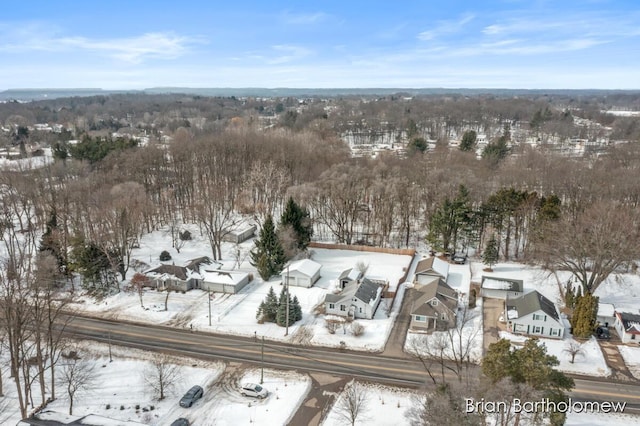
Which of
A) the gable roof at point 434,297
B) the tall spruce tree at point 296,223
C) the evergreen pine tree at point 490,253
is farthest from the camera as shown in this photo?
the tall spruce tree at point 296,223

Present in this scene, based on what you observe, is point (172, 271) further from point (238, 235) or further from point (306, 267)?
point (238, 235)

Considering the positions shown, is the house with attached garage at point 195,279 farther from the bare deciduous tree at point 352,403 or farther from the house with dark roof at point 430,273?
the bare deciduous tree at point 352,403

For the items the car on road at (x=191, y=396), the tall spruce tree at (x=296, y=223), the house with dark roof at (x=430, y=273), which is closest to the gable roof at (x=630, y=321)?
the house with dark roof at (x=430, y=273)

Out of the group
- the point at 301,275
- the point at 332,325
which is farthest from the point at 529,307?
the point at 301,275

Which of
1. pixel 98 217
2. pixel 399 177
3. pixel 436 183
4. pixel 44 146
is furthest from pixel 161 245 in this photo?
pixel 44 146

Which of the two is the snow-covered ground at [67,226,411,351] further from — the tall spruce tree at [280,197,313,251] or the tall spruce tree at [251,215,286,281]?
the tall spruce tree at [280,197,313,251]

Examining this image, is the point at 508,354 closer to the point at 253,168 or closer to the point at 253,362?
the point at 253,362
